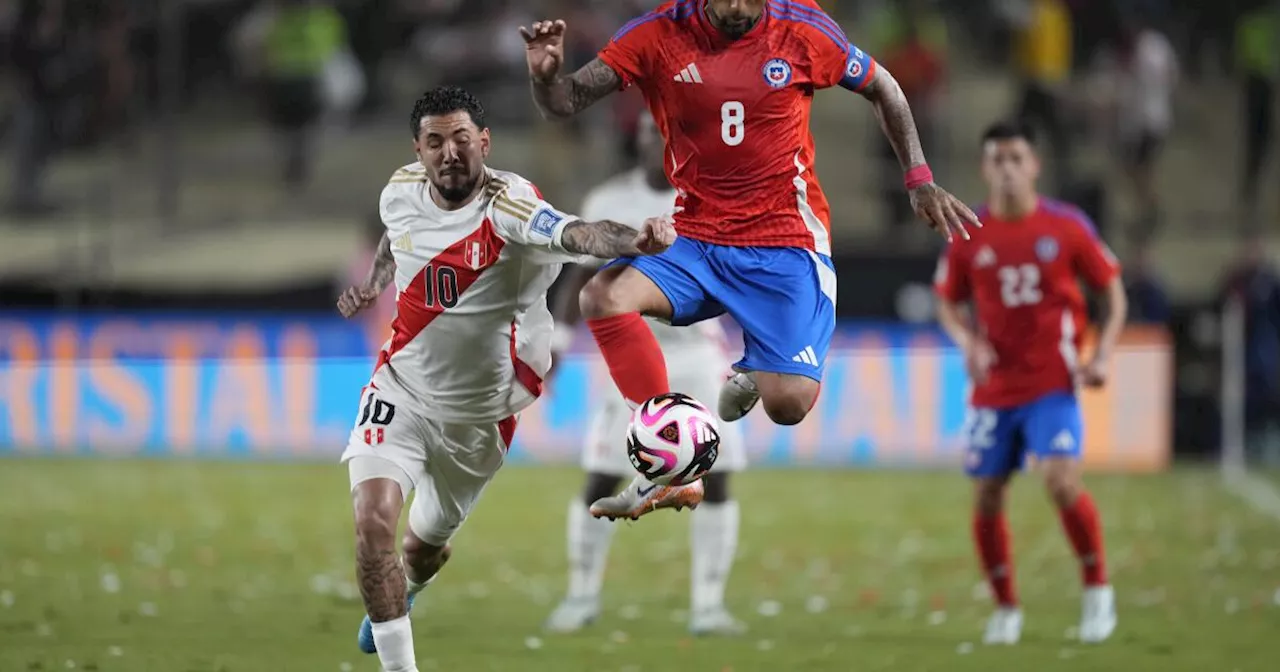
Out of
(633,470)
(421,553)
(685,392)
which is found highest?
(685,392)

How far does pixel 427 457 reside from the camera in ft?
26.4

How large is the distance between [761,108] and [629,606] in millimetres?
4600

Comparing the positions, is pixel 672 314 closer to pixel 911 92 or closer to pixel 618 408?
pixel 618 408

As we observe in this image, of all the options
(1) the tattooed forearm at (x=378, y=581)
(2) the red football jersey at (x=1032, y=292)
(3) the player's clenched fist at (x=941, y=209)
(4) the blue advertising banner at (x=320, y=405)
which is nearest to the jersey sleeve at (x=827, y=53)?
(3) the player's clenched fist at (x=941, y=209)

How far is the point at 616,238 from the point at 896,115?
1.50m

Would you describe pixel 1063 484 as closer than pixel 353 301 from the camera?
No

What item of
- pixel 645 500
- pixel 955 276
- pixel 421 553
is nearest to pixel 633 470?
pixel 955 276

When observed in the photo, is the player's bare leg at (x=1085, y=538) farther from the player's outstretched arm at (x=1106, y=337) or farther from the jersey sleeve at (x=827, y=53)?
the jersey sleeve at (x=827, y=53)

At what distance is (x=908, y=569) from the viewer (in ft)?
42.5

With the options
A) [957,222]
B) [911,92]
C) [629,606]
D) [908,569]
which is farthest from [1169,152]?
[957,222]

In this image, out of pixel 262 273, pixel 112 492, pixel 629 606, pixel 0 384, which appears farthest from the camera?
pixel 262 273

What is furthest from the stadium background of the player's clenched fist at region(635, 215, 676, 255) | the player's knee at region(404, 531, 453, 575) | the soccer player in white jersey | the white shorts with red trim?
the player's clenched fist at region(635, 215, 676, 255)

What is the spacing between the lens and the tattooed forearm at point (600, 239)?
7000 mm

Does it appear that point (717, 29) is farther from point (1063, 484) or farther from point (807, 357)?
point (1063, 484)
